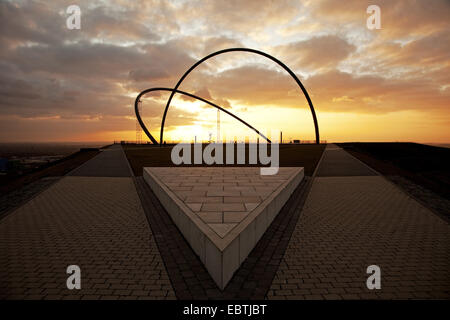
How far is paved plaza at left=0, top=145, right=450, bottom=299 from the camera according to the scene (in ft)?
12.3

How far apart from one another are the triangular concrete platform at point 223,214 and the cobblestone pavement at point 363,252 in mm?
684

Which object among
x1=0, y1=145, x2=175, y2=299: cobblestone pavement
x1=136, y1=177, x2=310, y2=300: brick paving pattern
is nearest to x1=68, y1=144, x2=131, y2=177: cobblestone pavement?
x1=0, y1=145, x2=175, y2=299: cobblestone pavement

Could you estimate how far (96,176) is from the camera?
14.2 m

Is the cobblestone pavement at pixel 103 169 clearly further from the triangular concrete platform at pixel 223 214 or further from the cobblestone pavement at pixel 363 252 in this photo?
the cobblestone pavement at pixel 363 252

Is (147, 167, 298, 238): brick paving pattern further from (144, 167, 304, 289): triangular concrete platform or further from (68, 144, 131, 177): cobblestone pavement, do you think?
(68, 144, 131, 177): cobblestone pavement

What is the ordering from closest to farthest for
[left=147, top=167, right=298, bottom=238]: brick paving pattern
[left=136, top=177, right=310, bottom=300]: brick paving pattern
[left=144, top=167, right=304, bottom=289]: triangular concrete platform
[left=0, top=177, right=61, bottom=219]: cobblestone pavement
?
[left=136, top=177, right=310, bottom=300]: brick paving pattern → [left=144, top=167, right=304, bottom=289]: triangular concrete platform → [left=147, top=167, right=298, bottom=238]: brick paving pattern → [left=0, top=177, right=61, bottom=219]: cobblestone pavement

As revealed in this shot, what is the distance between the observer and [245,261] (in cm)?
457

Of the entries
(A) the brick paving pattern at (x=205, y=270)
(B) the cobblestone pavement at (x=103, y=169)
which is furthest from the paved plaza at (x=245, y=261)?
(B) the cobblestone pavement at (x=103, y=169)

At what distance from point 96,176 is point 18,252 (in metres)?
9.61

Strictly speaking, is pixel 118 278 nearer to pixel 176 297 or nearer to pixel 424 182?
pixel 176 297

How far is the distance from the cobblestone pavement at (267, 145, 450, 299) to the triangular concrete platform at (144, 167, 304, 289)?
2.24 feet

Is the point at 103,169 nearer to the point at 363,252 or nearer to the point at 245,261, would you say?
the point at 245,261

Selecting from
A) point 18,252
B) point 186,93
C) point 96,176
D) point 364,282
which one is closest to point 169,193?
point 18,252

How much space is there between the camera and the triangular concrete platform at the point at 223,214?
405 cm
